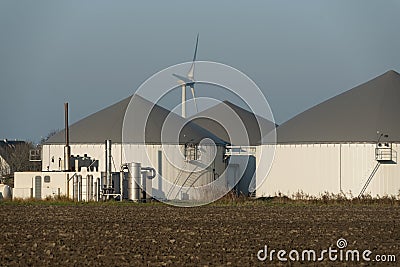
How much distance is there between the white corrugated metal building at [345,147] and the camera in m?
56.6

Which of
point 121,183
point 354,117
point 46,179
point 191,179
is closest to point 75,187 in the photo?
point 46,179

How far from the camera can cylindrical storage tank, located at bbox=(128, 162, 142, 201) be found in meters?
58.5

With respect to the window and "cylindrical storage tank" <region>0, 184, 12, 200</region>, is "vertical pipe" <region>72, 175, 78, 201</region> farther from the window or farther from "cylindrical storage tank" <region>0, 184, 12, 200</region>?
"cylindrical storage tank" <region>0, 184, 12, 200</region>

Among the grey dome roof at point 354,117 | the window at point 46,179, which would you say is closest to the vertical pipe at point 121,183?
the window at point 46,179

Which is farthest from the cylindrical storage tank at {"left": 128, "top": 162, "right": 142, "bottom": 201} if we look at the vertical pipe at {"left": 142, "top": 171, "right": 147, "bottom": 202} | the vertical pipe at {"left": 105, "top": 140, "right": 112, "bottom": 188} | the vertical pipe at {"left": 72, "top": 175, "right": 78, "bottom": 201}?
the vertical pipe at {"left": 72, "top": 175, "right": 78, "bottom": 201}

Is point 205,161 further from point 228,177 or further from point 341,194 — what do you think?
point 341,194

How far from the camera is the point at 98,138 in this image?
64.4 m

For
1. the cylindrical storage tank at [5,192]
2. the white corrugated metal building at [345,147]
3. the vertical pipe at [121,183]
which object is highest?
the white corrugated metal building at [345,147]

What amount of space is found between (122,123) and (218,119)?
16.7 metres

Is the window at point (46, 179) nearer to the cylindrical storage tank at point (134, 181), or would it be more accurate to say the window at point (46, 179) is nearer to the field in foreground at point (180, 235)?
the cylindrical storage tank at point (134, 181)

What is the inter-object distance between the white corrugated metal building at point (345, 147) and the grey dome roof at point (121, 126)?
7659mm

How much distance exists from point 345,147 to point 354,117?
96.4 inches

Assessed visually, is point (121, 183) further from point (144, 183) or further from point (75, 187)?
point (75, 187)

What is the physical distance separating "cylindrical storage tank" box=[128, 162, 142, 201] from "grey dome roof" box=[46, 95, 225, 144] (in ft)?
14.0
